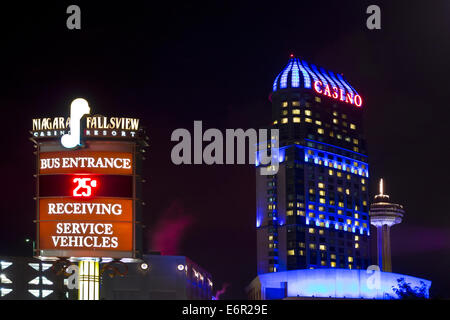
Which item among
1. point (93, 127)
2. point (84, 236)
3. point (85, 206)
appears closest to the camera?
point (84, 236)

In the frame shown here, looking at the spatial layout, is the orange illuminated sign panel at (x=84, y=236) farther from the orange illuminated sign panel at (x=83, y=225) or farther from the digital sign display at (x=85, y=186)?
the digital sign display at (x=85, y=186)

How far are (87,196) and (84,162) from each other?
2547 millimetres

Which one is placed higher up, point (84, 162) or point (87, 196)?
point (84, 162)

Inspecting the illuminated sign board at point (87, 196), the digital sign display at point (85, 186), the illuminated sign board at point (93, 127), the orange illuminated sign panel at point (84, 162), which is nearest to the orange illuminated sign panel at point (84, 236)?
the illuminated sign board at point (87, 196)

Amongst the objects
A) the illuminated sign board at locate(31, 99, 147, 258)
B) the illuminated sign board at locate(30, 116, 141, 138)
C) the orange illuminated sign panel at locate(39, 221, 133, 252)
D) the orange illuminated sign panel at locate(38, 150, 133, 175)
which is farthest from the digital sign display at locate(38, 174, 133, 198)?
the illuminated sign board at locate(30, 116, 141, 138)

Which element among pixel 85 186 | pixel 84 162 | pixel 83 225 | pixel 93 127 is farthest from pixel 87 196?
pixel 93 127

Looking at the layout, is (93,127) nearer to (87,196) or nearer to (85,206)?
(87,196)

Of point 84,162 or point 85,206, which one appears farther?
point 84,162

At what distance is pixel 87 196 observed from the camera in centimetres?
6266

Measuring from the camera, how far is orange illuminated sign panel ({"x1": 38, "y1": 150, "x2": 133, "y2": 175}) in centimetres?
6306

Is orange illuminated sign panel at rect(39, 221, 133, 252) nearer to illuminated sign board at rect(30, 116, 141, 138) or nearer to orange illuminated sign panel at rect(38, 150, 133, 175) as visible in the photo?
orange illuminated sign panel at rect(38, 150, 133, 175)

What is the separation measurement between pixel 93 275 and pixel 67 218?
465 centimetres

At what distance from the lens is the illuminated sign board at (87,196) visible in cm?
6269
